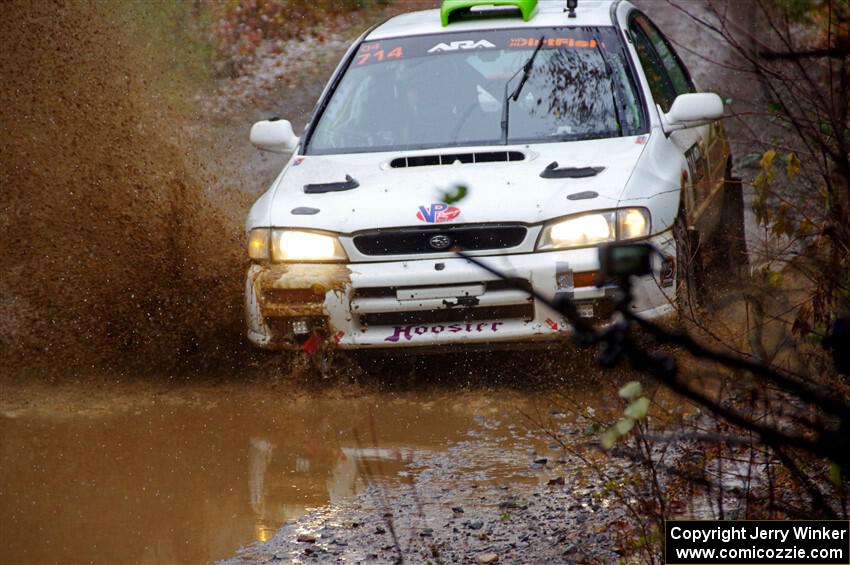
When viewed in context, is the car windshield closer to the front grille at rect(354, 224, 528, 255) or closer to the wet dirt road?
the front grille at rect(354, 224, 528, 255)

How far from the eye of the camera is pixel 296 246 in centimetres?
605

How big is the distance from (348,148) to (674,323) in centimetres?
213

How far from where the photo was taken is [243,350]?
688 cm

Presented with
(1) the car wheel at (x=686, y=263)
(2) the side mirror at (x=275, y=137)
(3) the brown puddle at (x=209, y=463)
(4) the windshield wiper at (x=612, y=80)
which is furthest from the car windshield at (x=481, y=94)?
(3) the brown puddle at (x=209, y=463)

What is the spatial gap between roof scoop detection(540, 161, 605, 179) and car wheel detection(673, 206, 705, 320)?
0.46 meters

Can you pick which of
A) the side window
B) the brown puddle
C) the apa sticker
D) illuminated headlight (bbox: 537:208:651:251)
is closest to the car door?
the side window

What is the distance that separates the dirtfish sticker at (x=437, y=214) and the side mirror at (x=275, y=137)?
1461 millimetres

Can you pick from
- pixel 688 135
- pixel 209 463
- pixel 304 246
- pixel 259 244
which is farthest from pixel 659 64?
pixel 209 463

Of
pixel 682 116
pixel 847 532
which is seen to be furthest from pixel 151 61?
pixel 847 532

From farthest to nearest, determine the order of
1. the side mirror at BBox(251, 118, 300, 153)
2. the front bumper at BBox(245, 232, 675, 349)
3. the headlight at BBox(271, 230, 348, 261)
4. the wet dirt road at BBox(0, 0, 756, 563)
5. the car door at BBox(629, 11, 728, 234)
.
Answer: the side mirror at BBox(251, 118, 300, 153)
the car door at BBox(629, 11, 728, 234)
the headlight at BBox(271, 230, 348, 261)
the front bumper at BBox(245, 232, 675, 349)
the wet dirt road at BBox(0, 0, 756, 563)

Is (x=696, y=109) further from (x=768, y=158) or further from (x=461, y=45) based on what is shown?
(x=768, y=158)

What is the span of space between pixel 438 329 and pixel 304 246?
77cm

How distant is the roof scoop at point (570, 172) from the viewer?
602cm

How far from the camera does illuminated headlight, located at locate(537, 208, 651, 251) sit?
19.0ft
